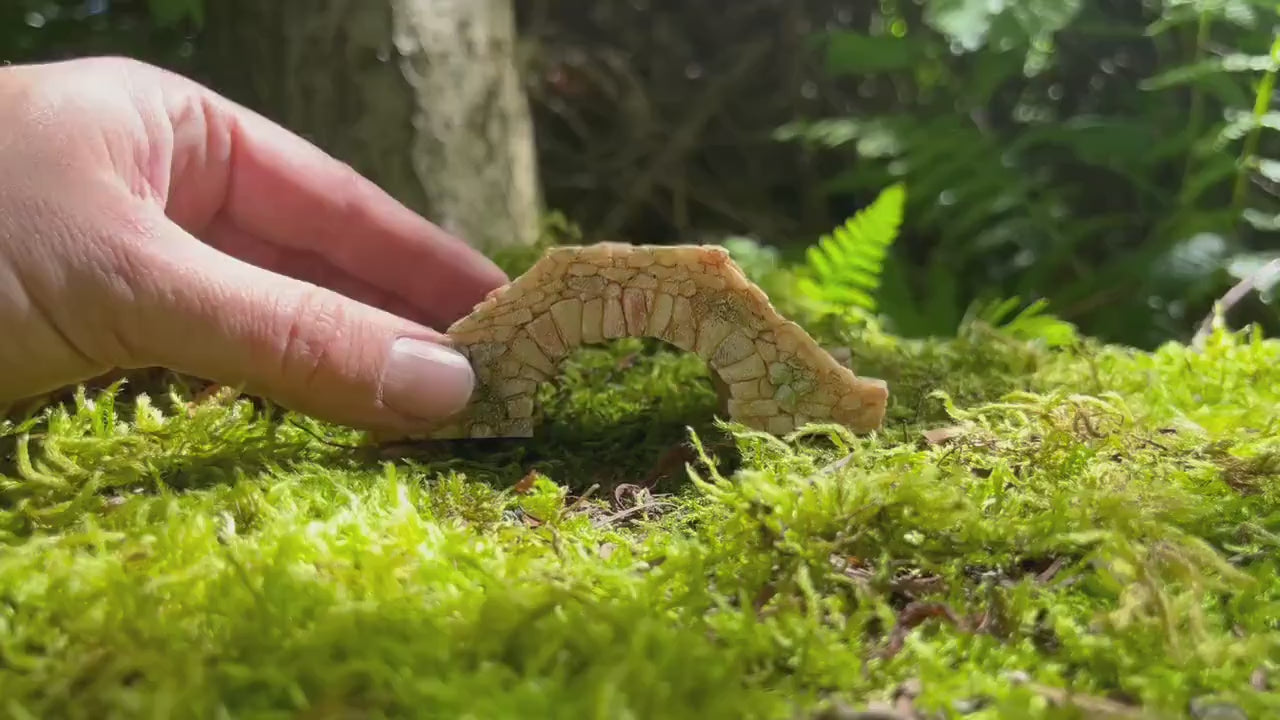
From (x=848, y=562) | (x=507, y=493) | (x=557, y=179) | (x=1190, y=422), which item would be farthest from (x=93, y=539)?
(x=557, y=179)

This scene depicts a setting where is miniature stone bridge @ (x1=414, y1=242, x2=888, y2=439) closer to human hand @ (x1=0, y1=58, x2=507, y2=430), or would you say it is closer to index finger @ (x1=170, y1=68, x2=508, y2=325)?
human hand @ (x1=0, y1=58, x2=507, y2=430)

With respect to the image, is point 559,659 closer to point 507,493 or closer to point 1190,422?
point 507,493

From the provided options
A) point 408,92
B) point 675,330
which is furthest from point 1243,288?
point 408,92

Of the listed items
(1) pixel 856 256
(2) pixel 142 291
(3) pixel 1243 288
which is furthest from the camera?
(1) pixel 856 256

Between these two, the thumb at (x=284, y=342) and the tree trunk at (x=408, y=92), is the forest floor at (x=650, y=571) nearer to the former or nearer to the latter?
the thumb at (x=284, y=342)

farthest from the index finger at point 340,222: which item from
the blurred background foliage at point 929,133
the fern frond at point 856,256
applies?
the blurred background foliage at point 929,133

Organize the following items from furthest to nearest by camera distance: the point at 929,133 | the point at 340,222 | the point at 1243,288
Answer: the point at 929,133 → the point at 1243,288 → the point at 340,222

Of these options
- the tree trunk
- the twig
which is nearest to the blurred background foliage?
the twig

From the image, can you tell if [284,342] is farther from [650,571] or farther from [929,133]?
[929,133]
